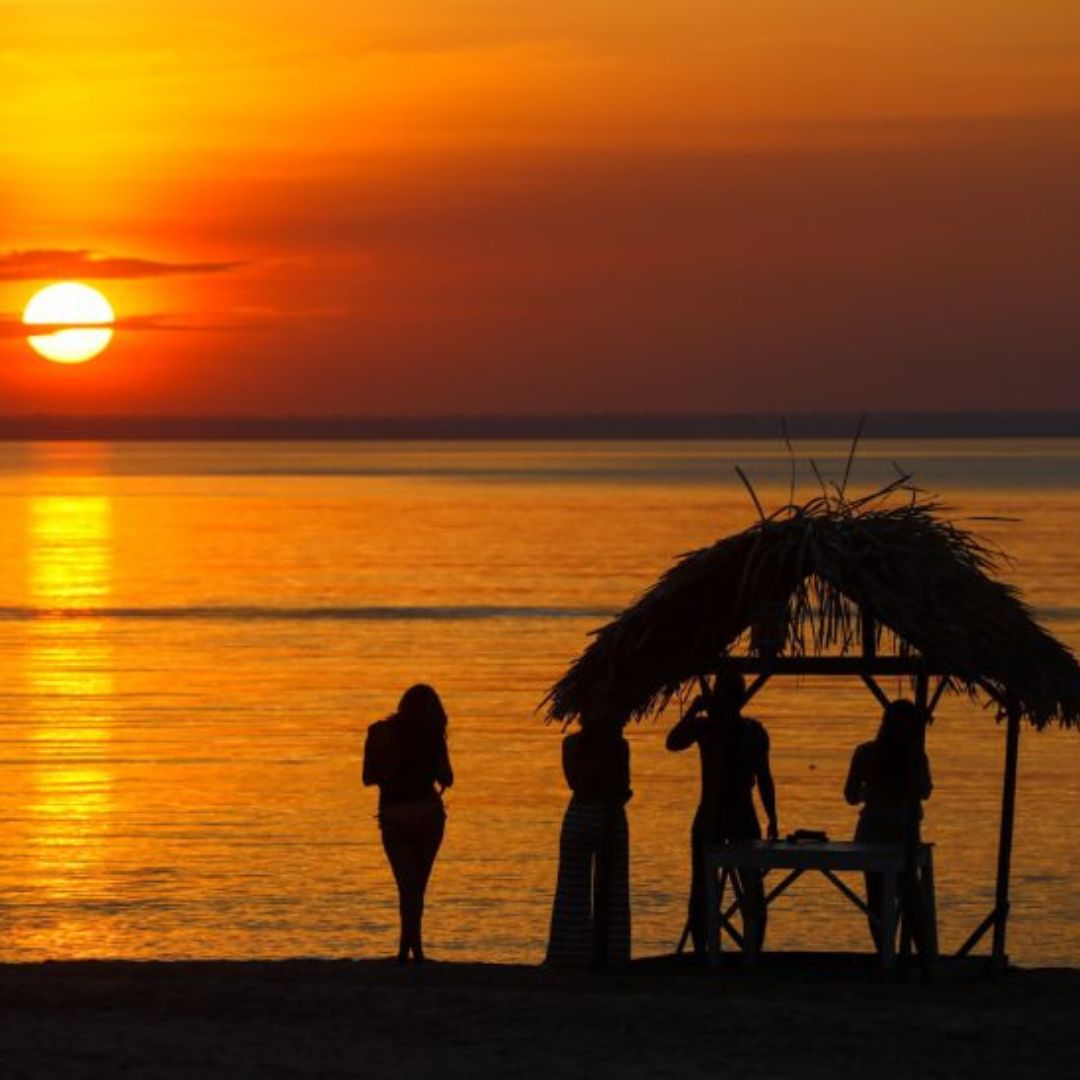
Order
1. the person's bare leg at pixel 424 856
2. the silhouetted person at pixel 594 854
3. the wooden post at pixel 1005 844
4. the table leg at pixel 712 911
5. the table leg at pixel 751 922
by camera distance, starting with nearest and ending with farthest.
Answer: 1. the table leg at pixel 712 911
2. the silhouetted person at pixel 594 854
3. the table leg at pixel 751 922
4. the person's bare leg at pixel 424 856
5. the wooden post at pixel 1005 844

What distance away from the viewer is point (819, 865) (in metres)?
13.5

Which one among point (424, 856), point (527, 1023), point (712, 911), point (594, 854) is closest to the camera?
point (527, 1023)

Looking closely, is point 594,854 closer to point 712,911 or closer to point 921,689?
point 712,911

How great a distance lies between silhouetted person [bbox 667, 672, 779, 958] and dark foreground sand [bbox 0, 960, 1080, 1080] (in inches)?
31.1

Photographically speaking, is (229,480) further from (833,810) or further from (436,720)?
(436,720)

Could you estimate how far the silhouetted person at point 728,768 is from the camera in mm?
14250

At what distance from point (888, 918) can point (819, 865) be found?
679 millimetres

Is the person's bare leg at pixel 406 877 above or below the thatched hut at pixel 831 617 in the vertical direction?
below

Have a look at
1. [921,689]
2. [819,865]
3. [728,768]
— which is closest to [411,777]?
[728,768]

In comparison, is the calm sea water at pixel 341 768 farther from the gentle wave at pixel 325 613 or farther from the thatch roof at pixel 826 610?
the thatch roof at pixel 826 610

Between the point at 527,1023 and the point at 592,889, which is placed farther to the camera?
the point at 592,889

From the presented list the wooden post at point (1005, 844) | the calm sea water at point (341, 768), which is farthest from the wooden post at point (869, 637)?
the calm sea water at point (341, 768)

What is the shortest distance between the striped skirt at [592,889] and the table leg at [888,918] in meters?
1.52

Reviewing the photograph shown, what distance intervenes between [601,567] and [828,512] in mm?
53718
